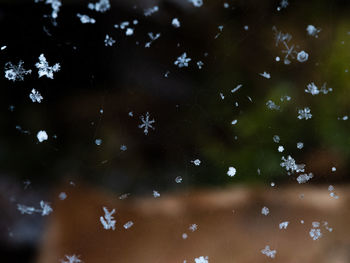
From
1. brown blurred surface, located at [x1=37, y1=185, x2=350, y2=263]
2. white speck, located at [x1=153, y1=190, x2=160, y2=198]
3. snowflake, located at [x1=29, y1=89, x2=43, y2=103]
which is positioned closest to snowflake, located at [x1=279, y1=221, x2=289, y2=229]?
brown blurred surface, located at [x1=37, y1=185, x2=350, y2=263]

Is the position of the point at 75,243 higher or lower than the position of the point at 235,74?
→ lower

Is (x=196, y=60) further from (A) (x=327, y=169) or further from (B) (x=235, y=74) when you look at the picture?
(A) (x=327, y=169)

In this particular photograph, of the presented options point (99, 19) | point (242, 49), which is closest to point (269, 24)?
point (242, 49)

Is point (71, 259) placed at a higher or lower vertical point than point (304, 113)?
lower

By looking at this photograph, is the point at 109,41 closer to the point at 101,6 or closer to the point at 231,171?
the point at 101,6

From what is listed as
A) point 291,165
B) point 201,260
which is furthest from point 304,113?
point 201,260
